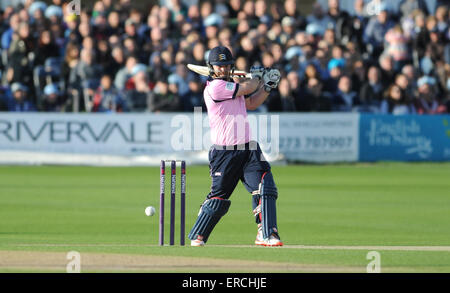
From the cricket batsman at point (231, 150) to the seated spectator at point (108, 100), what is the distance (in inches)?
560

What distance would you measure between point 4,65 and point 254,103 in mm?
14975

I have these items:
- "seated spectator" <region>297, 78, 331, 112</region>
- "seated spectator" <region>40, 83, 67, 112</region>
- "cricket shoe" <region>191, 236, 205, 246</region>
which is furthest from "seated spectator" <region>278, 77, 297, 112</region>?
"cricket shoe" <region>191, 236, 205, 246</region>

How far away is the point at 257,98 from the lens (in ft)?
38.9

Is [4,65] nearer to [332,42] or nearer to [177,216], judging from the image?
[332,42]

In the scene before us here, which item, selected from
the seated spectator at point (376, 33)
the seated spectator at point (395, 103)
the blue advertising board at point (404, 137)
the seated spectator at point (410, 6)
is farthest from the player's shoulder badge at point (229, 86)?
the seated spectator at point (410, 6)

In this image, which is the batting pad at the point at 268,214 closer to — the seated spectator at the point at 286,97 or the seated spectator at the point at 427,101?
the seated spectator at the point at 286,97

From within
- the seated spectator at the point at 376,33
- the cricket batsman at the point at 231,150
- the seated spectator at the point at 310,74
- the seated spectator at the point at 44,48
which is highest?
the seated spectator at the point at 376,33

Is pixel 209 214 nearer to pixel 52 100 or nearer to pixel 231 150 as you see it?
pixel 231 150

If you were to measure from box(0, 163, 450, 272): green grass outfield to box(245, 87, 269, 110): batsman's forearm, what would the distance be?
164 cm

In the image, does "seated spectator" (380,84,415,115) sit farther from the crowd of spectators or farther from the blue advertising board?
the blue advertising board

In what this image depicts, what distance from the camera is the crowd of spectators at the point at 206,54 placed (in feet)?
84.3

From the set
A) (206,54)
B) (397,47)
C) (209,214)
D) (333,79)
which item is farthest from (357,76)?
(209,214)

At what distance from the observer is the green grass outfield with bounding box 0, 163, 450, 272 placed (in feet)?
34.4

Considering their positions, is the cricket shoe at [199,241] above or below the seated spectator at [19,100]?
below
